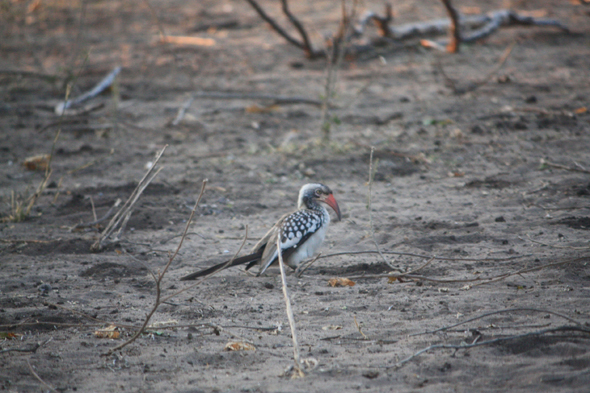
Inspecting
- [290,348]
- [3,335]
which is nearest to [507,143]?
[290,348]

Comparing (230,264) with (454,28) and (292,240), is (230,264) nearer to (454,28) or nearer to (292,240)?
(292,240)

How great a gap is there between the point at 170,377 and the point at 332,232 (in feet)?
7.97

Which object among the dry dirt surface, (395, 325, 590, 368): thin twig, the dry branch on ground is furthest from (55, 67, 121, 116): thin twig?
(395, 325, 590, 368): thin twig

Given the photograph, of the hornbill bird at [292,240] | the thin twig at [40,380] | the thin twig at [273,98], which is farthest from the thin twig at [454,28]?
the thin twig at [40,380]

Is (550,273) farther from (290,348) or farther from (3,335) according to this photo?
(3,335)

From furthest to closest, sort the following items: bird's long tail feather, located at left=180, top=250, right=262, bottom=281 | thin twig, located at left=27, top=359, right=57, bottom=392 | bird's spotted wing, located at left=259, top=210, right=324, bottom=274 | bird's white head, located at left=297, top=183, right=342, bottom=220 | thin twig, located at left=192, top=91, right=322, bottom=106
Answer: thin twig, located at left=192, top=91, right=322, bottom=106 < bird's white head, located at left=297, top=183, right=342, bottom=220 < bird's spotted wing, located at left=259, top=210, right=324, bottom=274 < bird's long tail feather, located at left=180, top=250, right=262, bottom=281 < thin twig, located at left=27, top=359, right=57, bottom=392

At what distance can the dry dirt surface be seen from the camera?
9.11 feet

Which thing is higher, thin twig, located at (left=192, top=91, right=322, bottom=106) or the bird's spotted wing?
thin twig, located at (left=192, top=91, right=322, bottom=106)

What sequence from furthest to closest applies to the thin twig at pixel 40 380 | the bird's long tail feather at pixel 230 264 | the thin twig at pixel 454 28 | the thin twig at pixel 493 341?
1. the thin twig at pixel 454 28
2. the bird's long tail feather at pixel 230 264
3. the thin twig at pixel 493 341
4. the thin twig at pixel 40 380

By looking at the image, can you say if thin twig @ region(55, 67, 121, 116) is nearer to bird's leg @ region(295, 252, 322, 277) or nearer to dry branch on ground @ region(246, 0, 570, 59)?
dry branch on ground @ region(246, 0, 570, 59)

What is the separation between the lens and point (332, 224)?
5.08 m

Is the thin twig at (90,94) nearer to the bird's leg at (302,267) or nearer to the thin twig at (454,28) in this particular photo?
the bird's leg at (302,267)

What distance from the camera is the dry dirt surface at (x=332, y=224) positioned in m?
2.78

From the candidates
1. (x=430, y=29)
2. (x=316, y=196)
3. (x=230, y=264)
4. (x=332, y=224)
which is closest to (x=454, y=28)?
(x=430, y=29)
